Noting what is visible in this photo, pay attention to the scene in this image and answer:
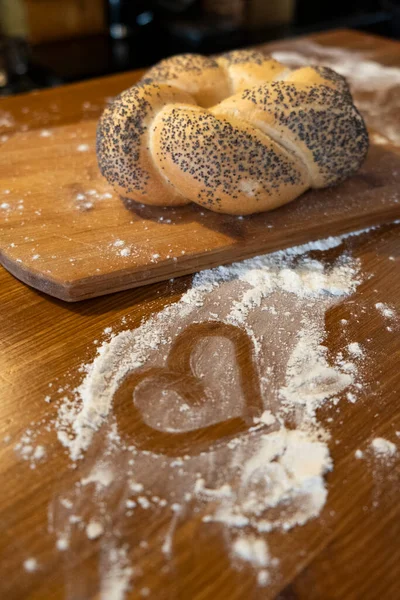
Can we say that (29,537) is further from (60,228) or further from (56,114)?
(56,114)

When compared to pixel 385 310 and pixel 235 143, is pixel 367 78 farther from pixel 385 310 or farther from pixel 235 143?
pixel 385 310

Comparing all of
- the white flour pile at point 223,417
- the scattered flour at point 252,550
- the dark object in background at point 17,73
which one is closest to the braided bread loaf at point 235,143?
the white flour pile at point 223,417

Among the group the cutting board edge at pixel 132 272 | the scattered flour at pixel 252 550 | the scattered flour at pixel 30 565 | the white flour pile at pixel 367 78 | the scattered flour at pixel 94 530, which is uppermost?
the white flour pile at pixel 367 78

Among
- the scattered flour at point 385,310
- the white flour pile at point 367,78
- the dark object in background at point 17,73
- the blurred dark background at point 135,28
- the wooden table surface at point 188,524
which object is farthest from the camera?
the blurred dark background at point 135,28

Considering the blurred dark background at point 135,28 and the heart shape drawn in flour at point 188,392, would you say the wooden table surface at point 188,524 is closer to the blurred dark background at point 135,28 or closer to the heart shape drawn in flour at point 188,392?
the heart shape drawn in flour at point 188,392

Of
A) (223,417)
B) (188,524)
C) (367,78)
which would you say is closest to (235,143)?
(223,417)

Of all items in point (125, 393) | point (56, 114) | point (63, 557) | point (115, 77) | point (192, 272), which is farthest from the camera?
point (115, 77)

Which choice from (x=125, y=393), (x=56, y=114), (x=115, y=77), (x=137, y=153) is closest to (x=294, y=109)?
(x=137, y=153)

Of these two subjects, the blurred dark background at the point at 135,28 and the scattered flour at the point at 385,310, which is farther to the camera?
the blurred dark background at the point at 135,28
